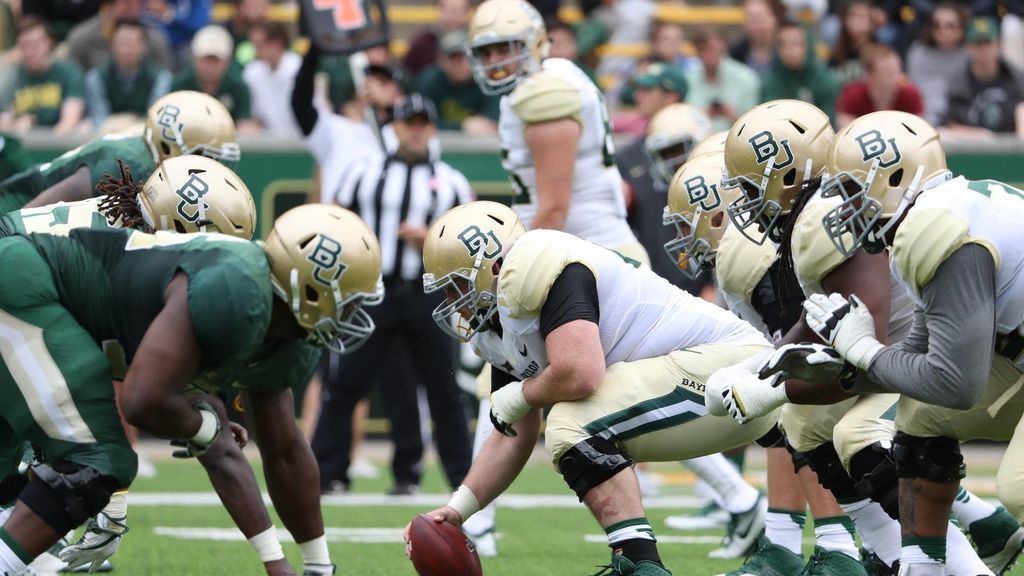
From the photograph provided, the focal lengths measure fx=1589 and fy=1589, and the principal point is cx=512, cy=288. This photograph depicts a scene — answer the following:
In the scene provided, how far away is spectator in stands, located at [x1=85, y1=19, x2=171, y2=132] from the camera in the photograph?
1077 cm

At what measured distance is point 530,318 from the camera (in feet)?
15.4

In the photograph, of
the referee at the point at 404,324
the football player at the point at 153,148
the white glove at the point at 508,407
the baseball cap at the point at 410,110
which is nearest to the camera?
the white glove at the point at 508,407

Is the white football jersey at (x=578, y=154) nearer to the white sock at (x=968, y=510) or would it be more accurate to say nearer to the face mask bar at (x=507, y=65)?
the face mask bar at (x=507, y=65)

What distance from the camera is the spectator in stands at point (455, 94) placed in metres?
11.1

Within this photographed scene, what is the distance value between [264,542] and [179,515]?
296cm

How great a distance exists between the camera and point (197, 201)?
4.98 m

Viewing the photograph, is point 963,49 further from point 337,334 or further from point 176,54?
point 337,334

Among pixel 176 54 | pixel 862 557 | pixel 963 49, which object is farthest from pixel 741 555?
pixel 176 54

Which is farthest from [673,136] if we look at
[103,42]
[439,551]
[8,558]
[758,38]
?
[103,42]

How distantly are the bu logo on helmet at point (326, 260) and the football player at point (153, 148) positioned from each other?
6.20 feet

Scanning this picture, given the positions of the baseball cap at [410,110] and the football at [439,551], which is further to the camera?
the baseball cap at [410,110]

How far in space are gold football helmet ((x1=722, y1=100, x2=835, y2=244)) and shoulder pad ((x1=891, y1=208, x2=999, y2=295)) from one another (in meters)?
0.82

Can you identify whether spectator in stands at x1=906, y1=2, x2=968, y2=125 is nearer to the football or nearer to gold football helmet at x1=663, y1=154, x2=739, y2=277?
gold football helmet at x1=663, y1=154, x2=739, y2=277

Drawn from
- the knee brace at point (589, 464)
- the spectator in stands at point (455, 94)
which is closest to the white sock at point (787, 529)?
the knee brace at point (589, 464)
